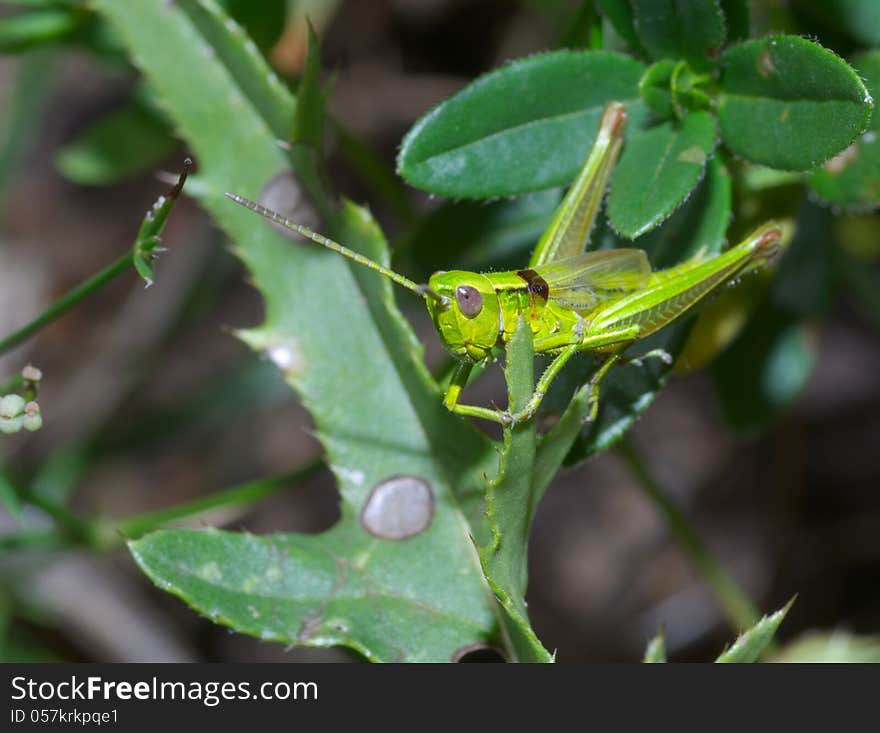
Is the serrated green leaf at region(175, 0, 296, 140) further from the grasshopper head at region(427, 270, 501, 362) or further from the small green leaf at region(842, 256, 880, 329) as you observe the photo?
the small green leaf at region(842, 256, 880, 329)

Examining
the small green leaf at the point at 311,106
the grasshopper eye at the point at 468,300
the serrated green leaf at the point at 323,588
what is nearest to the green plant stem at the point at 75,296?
the small green leaf at the point at 311,106

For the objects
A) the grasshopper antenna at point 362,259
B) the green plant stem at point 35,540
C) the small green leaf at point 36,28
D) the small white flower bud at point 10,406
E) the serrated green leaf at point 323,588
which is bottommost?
the green plant stem at point 35,540

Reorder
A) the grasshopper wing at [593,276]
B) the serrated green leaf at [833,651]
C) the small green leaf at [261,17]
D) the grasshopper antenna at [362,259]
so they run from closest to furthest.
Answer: the grasshopper antenna at [362,259] → the grasshopper wing at [593,276] → the serrated green leaf at [833,651] → the small green leaf at [261,17]

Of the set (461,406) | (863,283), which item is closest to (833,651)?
(863,283)

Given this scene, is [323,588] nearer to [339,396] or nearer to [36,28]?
[339,396]

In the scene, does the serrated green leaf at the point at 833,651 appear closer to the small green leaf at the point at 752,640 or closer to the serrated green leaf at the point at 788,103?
the small green leaf at the point at 752,640

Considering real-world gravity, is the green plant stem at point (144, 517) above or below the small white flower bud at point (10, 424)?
below
